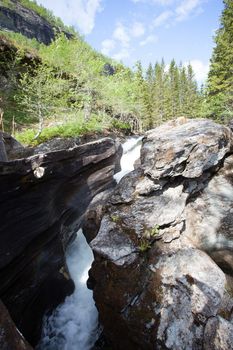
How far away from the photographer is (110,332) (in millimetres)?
6047

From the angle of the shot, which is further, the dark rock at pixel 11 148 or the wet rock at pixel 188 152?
the dark rock at pixel 11 148

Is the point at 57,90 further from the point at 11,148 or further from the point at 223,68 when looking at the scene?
the point at 223,68

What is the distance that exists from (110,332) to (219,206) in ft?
16.2

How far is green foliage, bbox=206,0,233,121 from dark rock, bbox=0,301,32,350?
2412 centimetres

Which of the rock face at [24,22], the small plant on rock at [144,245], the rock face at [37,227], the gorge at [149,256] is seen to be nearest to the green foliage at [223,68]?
the gorge at [149,256]

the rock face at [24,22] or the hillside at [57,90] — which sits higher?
the rock face at [24,22]

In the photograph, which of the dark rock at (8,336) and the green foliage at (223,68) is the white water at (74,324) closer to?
the dark rock at (8,336)

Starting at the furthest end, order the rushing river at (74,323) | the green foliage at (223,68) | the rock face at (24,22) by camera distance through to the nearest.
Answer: the rock face at (24,22)
the green foliage at (223,68)
the rushing river at (74,323)

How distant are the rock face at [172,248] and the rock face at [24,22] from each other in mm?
100909

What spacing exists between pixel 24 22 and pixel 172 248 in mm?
116624

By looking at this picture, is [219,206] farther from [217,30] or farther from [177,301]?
[217,30]

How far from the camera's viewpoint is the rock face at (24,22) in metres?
88.3

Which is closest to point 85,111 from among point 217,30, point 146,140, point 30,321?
point 146,140

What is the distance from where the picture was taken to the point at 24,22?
95938 millimetres
